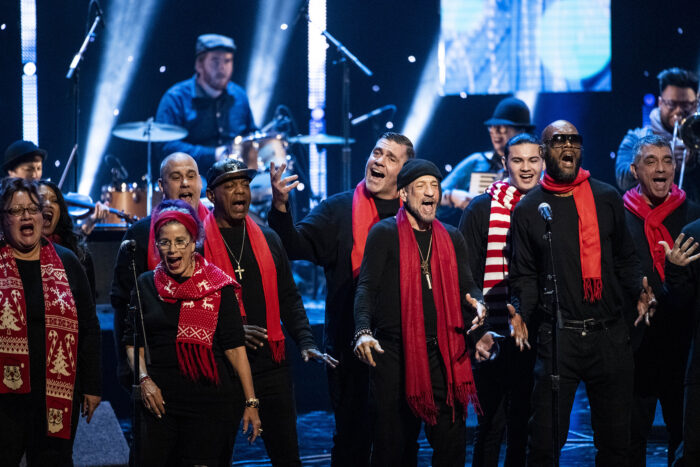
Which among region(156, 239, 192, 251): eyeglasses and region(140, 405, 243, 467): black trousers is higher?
region(156, 239, 192, 251): eyeglasses

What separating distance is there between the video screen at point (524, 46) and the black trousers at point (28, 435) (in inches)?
302

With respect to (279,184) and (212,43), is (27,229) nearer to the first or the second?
(279,184)

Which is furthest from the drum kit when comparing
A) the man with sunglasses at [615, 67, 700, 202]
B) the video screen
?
the man with sunglasses at [615, 67, 700, 202]

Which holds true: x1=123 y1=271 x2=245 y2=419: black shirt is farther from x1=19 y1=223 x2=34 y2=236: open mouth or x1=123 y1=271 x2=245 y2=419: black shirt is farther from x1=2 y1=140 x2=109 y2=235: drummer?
x1=2 y1=140 x2=109 y2=235: drummer

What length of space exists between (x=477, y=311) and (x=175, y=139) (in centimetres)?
626

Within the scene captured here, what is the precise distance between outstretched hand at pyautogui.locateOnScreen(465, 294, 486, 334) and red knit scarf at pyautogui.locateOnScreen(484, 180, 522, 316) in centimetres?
88

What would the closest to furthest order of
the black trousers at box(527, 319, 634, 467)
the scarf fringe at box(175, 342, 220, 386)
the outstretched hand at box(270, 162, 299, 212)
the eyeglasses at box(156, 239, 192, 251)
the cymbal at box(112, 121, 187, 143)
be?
1. the scarf fringe at box(175, 342, 220, 386)
2. the eyeglasses at box(156, 239, 192, 251)
3. the black trousers at box(527, 319, 634, 467)
4. the outstretched hand at box(270, 162, 299, 212)
5. the cymbal at box(112, 121, 187, 143)

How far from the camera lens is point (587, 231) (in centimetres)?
524

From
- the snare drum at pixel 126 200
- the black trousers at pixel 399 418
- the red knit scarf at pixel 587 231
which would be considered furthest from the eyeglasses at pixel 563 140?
the snare drum at pixel 126 200

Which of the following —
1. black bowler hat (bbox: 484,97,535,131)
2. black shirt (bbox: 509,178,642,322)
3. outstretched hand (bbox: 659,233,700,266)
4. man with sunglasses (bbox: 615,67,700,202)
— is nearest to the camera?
black shirt (bbox: 509,178,642,322)

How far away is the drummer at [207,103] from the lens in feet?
35.1

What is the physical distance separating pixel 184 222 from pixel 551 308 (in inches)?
78.4

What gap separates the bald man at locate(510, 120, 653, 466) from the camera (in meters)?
5.09

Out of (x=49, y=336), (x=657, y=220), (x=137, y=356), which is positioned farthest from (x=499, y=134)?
(x=49, y=336)
